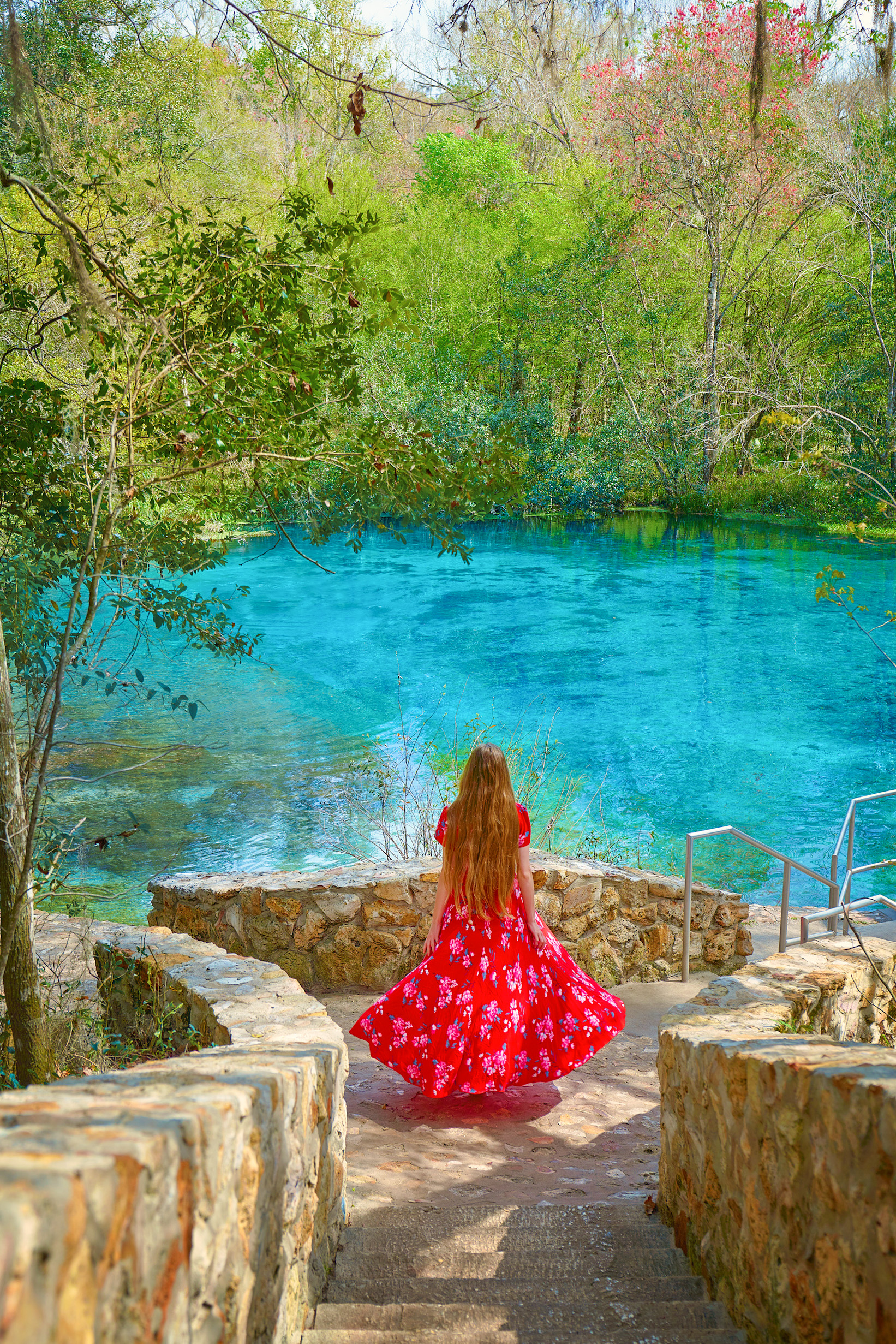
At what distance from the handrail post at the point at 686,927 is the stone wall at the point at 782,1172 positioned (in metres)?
2.52

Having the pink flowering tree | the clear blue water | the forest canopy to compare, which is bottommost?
the clear blue water

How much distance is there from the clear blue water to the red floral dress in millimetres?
2000

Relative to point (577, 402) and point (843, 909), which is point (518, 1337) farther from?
point (577, 402)

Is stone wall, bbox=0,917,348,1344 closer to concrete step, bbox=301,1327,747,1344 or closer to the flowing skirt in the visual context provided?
concrete step, bbox=301,1327,747,1344

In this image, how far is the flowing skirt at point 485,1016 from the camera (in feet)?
13.5

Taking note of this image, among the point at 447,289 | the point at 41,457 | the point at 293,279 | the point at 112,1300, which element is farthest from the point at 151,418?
the point at 447,289

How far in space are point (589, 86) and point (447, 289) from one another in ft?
22.5

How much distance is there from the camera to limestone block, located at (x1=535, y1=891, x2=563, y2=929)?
5.78m

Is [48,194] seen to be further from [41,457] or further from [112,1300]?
[112,1300]

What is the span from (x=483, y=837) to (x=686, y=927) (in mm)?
2410

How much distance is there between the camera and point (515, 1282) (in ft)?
8.19

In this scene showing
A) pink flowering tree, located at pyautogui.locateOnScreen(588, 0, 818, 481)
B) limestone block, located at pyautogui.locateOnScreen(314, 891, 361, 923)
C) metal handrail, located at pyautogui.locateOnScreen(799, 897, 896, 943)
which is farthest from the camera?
pink flowering tree, located at pyautogui.locateOnScreen(588, 0, 818, 481)

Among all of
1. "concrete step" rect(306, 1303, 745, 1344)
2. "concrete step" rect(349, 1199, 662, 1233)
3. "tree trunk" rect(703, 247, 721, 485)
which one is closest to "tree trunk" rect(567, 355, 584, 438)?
"tree trunk" rect(703, 247, 721, 485)

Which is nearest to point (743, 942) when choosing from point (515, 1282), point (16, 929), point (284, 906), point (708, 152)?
point (284, 906)
